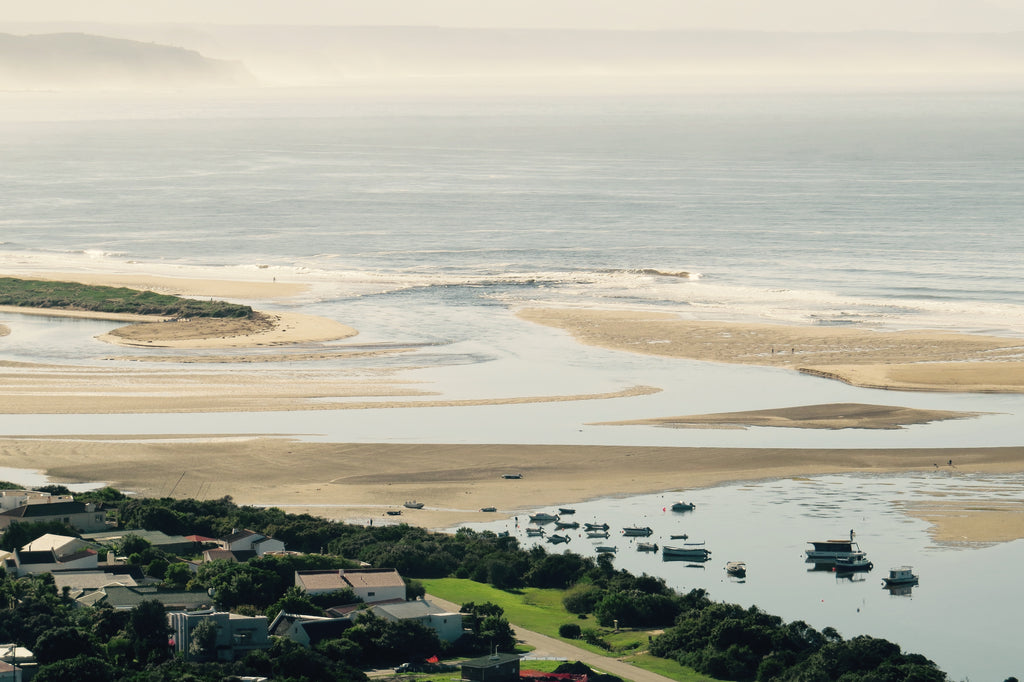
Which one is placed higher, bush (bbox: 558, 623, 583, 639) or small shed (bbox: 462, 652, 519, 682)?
small shed (bbox: 462, 652, 519, 682)

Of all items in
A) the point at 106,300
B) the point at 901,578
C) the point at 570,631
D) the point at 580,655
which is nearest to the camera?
the point at 580,655

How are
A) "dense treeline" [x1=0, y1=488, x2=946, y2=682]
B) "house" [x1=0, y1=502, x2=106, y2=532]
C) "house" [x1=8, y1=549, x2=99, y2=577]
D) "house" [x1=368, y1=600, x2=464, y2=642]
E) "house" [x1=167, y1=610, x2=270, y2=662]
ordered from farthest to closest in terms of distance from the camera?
"house" [x1=0, y1=502, x2=106, y2=532] → "house" [x1=8, y1=549, x2=99, y2=577] → "house" [x1=368, y1=600, x2=464, y2=642] → "house" [x1=167, y1=610, x2=270, y2=662] → "dense treeline" [x1=0, y1=488, x2=946, y2=682]

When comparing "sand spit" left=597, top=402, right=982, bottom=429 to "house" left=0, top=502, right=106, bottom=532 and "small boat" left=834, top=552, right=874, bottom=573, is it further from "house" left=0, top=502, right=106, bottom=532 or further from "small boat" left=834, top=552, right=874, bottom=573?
"house" left=0, top=502, right=106, bottom=532

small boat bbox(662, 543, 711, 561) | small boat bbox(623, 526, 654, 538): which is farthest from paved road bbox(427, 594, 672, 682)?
small boat bbox(623, 526, 654, 538)

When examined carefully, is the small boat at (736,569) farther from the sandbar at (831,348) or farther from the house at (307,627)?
the sandbar at (831,348)

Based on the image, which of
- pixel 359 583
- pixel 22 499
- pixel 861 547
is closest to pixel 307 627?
pixel 359 583

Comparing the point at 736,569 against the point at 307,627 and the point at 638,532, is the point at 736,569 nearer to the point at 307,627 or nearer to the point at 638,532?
the point at 638,532

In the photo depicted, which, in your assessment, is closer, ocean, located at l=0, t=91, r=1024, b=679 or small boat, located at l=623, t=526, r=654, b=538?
small boat, located at l=623, t=526, r=654, b=538
